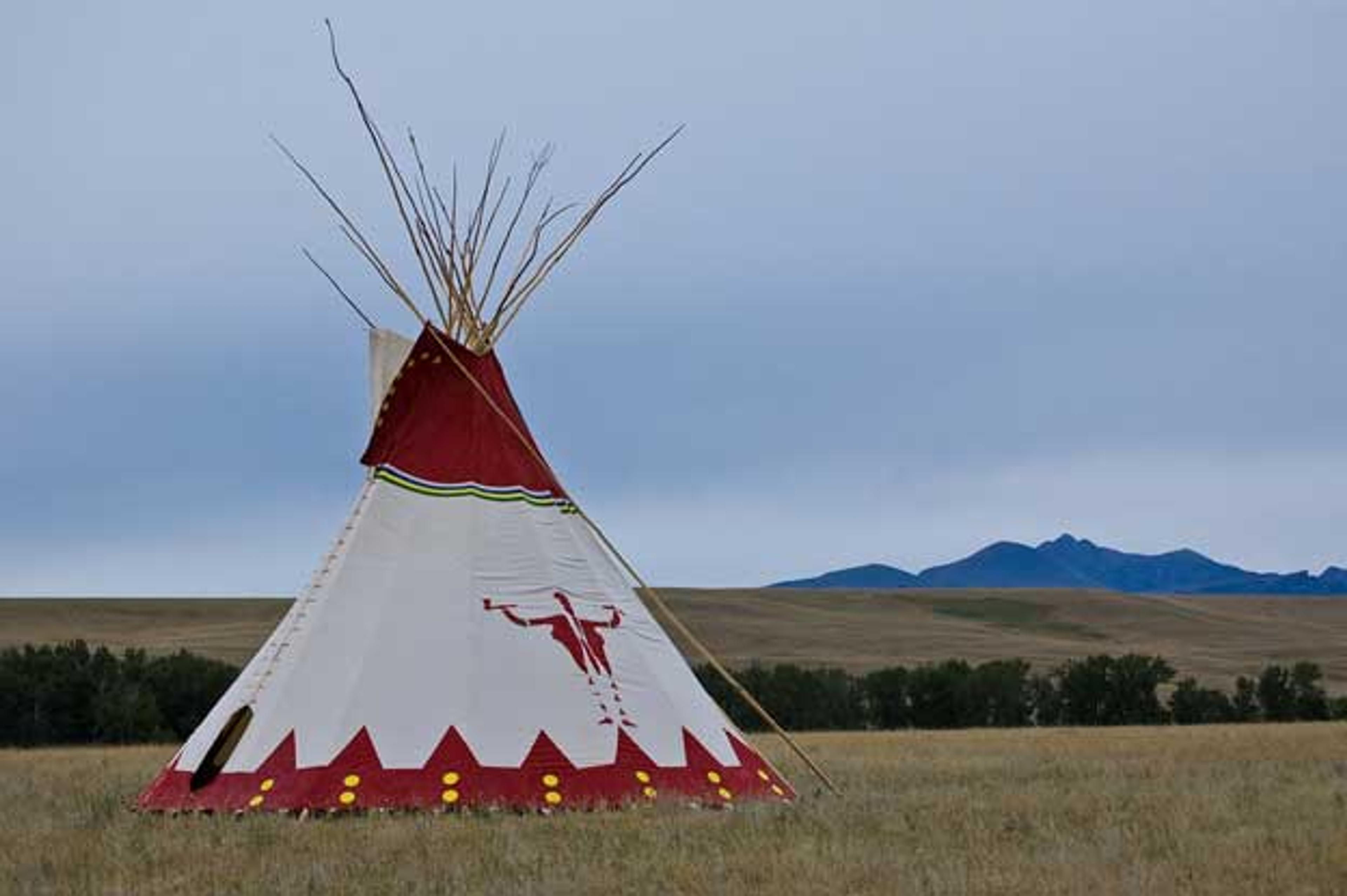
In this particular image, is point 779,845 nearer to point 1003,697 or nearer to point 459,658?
point 459,658

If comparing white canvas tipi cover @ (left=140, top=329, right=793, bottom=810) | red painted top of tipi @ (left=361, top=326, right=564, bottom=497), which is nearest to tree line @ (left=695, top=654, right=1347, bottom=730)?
red painted top of tipi @ (left=361, top=326, right=564, bottom=497)

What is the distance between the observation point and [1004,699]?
33.5m

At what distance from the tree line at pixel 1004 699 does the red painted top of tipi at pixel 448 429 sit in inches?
785

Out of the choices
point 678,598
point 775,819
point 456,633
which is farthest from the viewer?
point 678,598

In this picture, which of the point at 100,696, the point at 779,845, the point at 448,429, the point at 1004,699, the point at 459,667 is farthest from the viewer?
the point at 1004,699

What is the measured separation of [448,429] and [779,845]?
4.68m

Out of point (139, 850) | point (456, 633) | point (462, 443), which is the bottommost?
point (139, 850)

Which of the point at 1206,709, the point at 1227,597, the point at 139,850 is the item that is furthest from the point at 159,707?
the point at 1227,597

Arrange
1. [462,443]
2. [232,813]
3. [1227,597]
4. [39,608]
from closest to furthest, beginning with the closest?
1. [232,813]
2. [462,443]
3. [39,608]
4. [1227,597]

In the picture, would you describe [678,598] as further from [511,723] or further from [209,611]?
[511,723]

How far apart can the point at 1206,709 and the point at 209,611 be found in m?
Result: 42.3

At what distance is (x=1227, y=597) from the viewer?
8631cm

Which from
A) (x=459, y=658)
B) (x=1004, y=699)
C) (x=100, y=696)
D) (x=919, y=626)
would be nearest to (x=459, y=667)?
(x=459, y=658)

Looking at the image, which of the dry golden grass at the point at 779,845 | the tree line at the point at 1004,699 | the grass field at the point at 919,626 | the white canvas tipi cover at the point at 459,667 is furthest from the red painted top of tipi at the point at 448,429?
the grass field at the point at 919,626
